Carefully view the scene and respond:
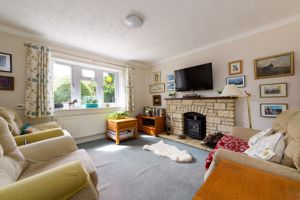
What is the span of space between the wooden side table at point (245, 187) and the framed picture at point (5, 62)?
10.8ft

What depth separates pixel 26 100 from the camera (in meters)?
2.34

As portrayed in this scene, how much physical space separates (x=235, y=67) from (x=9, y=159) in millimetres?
3528

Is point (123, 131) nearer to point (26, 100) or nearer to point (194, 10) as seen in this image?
point (26, 100)

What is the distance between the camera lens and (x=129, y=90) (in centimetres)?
392

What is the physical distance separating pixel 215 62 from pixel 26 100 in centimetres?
391

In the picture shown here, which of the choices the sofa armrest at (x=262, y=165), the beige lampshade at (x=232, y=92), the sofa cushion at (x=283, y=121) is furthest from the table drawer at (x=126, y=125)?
the sofa cushion at (x=283, y=121)

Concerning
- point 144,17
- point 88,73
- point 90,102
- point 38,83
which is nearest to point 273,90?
point 144,17

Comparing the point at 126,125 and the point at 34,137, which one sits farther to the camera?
the point at 126,125

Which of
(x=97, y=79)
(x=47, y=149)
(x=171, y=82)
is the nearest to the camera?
(x=47, y=149)

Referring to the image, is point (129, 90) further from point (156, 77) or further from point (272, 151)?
point (272, 151)

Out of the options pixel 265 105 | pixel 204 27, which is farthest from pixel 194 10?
pixel 265 105

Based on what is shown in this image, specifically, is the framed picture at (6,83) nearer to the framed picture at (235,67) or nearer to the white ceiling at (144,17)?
the white ceiling at (144,17)

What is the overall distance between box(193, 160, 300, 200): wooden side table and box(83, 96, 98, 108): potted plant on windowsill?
3.18 m

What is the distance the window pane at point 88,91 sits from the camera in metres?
3.32
